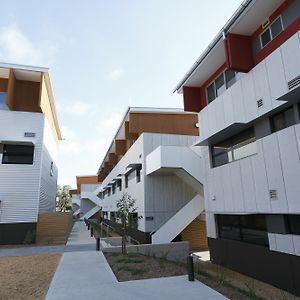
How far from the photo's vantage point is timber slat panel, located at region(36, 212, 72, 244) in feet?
64.9

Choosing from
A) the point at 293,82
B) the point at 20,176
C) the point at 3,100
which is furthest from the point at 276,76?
the point at 3,100

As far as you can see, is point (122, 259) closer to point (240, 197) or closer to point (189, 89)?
point (240, 197)

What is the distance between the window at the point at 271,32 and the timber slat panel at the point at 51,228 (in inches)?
714

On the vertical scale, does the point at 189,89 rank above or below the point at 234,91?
above

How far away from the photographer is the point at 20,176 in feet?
65.1

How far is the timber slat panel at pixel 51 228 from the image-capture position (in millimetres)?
19781

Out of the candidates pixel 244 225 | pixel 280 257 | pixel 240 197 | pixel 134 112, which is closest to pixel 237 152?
pixel 240 197

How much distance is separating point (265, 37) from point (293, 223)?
7.00 meters

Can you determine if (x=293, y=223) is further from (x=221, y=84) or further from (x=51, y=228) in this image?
(x=51, y=228)

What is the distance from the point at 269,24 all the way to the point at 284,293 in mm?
9565

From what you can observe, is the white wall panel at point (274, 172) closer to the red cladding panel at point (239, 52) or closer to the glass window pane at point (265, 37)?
the red cladding panel at point (239, 52)

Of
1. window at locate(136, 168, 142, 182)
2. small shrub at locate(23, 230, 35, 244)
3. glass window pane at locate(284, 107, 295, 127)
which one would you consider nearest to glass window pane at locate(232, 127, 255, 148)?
glass window pane at locate(284, 107, 295, 127)

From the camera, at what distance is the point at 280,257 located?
9109 mm

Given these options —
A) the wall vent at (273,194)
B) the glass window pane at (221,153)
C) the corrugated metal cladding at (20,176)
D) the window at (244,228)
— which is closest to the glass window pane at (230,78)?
the glass window pane at (221,153)
